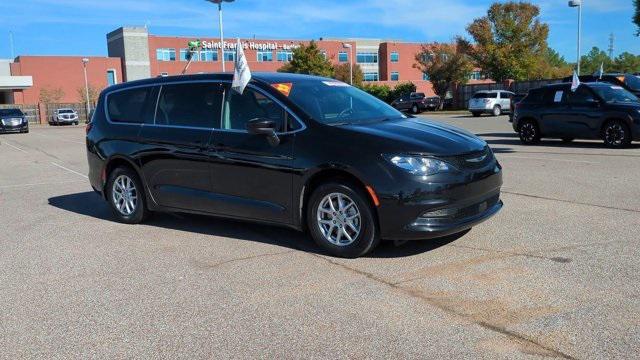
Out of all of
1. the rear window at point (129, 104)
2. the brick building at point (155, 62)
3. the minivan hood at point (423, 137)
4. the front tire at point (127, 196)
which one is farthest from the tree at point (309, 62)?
the minivan hood at point (423, 137)

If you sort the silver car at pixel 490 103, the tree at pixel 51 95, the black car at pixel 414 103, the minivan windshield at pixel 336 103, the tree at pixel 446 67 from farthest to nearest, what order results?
1. the tree at pixel 51 95
2. the tree at pixel 446 67
3. the black car at pixel 414 103
4. the silver car at pixel 490 103
5. the minivan windshield at pixel 336 103

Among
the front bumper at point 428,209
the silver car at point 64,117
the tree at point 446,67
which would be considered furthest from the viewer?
the tree at point 446,67

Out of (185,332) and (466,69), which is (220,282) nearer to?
(185,332)

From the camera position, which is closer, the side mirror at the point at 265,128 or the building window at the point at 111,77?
the side mirror at the point at 265,128

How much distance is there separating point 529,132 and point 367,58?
8634 centimetres

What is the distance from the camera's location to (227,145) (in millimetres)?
6316

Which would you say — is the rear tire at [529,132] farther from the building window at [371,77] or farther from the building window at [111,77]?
the building window at [371,77]

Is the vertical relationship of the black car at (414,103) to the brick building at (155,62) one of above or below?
below

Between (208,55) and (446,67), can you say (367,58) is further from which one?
(446,67)

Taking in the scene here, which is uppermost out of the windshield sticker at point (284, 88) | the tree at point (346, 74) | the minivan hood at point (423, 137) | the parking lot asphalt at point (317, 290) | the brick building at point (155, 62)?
the brick building at point (155, 62)

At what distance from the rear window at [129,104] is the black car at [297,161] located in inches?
0.8

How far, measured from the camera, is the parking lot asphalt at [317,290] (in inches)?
148

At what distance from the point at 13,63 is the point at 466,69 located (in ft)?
194

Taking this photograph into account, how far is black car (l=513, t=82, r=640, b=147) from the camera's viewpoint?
14.4 metres
